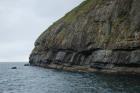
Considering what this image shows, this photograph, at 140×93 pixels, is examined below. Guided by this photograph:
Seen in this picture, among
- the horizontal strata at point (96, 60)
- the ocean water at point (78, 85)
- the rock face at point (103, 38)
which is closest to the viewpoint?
the ocean water at point (78, 85)

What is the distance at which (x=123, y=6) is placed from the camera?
97.5m

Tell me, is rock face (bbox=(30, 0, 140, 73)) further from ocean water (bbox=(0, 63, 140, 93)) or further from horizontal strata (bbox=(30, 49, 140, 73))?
ocean water (bbox=(0, 63, 140, 93))

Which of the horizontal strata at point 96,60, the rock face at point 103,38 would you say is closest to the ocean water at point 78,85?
the horizontal strata at point 96,60

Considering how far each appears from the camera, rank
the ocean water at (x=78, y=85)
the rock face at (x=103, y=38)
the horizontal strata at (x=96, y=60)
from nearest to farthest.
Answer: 1. the ocean water at (x=78, y=85)
2. the horizontal strata at (x=96, y=60)
3. the rock face at (x=103, y=38)

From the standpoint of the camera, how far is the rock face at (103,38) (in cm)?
8656

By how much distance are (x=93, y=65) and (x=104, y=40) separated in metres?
9.96

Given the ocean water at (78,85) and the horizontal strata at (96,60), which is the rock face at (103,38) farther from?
the ocean water at (78,85)

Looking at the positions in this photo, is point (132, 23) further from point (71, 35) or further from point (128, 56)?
point (71, 35)

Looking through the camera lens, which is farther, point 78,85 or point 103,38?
point 103,38

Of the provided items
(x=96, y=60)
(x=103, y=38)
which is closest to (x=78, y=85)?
(x=96, y=60)

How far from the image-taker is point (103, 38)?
99875 millimetres

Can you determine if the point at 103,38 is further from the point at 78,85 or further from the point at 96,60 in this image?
the point at 78,85

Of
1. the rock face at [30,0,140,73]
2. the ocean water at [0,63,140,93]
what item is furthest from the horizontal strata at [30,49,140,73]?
the ocean water at [0,63,140,93]

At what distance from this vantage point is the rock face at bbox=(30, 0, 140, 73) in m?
86.6
